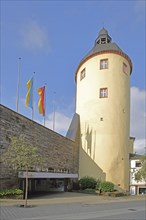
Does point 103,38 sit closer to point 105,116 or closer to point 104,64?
point 104,64

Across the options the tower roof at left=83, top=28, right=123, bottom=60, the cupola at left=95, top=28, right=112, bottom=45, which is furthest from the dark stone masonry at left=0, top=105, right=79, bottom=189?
the cupola at left=95, top=28, right=112, bottom=45

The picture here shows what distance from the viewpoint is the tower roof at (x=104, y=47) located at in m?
38.3

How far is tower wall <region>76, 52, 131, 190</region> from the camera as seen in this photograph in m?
35.8

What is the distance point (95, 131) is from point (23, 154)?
20.5m

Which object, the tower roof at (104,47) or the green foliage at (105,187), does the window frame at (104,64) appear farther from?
the green foliage at (105,187)

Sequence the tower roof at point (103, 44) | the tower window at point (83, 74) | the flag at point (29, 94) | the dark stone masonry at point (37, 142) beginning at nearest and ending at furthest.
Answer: the dark stone masonry at point (37, 142) < the flag at point (29, 94) < the tower roof at point (103, 44) < the tower window at point (83, 74)

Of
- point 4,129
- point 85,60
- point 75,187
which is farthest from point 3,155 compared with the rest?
point 85,60

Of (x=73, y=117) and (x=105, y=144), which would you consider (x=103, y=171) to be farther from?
(x=73, y=117)

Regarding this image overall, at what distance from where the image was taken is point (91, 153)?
36.5m

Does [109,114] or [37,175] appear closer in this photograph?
[37,175]

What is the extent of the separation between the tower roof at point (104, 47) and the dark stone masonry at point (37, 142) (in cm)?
1135

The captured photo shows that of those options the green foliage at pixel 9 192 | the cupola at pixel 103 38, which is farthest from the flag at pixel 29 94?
the cupola at pixel 103 38

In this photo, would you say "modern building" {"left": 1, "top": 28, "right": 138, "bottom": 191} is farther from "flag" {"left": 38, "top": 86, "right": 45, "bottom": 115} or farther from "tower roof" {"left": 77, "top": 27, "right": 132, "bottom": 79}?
"flag" {"left": 38, "top": 86, "right": 45, "bottom": 115}

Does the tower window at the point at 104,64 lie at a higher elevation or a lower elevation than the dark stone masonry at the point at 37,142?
higher
